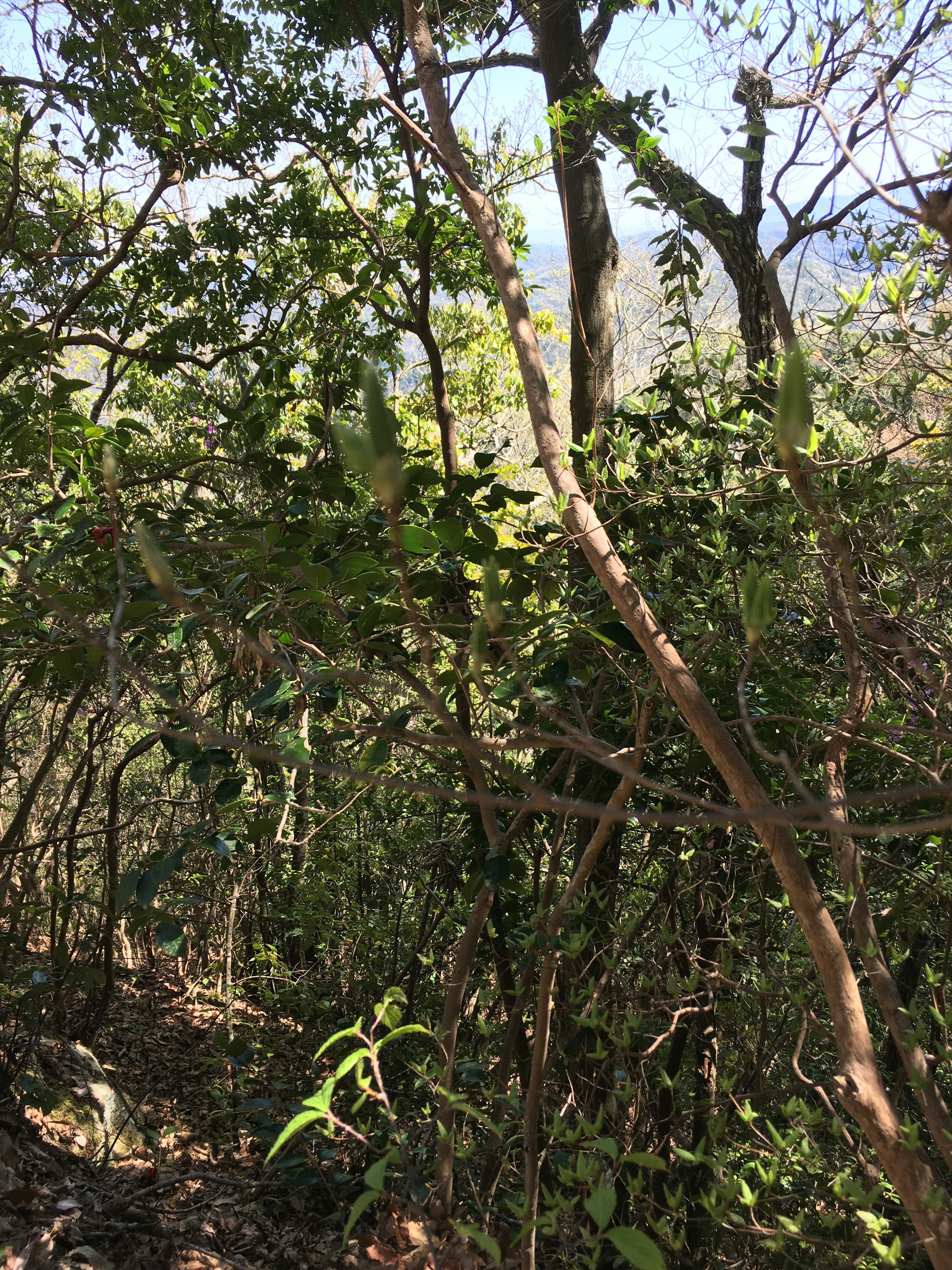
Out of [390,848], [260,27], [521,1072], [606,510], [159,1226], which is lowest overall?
[159,1226]

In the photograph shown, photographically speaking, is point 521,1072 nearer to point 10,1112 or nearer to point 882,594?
point 882,594

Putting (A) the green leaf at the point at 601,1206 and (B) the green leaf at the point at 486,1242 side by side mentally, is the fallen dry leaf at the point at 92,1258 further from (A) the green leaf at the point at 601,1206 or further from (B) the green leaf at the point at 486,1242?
(A) the green leaf at the point at 601,1206

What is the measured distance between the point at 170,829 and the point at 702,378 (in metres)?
3.51

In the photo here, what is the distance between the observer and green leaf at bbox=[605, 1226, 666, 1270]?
3.26ft

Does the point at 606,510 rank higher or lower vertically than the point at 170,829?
higher

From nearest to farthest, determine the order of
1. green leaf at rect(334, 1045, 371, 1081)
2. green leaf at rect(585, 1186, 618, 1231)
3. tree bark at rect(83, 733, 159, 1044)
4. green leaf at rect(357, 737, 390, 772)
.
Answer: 1. green leaf at rect(585, 1186, 618, 1231)
2. green leaf at rect(334, 1045, 371, 1081)
3. green leaf at rect(357, 737, 390, 772)
4. tree bark at rect(83, 733, 159, 1044)

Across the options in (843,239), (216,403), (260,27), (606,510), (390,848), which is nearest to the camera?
(606,510)

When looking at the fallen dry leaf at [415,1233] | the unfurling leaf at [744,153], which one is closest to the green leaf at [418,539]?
the unfurling leaf at [744,153]

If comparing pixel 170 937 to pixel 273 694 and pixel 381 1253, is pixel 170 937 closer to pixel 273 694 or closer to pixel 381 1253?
pixel 273 694

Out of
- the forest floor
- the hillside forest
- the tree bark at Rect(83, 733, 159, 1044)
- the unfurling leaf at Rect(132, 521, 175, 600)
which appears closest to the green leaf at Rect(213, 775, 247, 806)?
the hillside forest

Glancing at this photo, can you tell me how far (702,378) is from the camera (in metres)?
1.64

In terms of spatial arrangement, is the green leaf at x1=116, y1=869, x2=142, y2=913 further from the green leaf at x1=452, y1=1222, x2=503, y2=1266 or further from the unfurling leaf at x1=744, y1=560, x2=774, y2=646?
the unfurling leaf at x1=744, y1=560, x2=774, y2=646

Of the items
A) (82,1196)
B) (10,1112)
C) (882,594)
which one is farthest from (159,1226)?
(882,594)

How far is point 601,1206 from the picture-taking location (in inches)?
39.6
